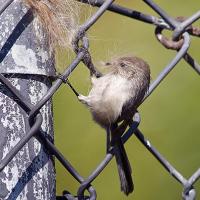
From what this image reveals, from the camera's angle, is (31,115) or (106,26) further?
(106,26)

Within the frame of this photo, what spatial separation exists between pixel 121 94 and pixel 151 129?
1026 mm

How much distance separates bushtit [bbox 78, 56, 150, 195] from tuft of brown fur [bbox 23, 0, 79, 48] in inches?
3.6

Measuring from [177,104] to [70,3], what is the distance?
1108mm

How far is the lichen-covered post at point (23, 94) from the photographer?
1171 millimetres

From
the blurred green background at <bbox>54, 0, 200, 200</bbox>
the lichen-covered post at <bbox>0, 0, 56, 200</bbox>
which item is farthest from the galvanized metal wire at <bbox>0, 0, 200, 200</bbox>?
the blurred green background at <bbox>54, 0, 200, 200</bbox>

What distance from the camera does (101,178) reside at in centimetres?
242

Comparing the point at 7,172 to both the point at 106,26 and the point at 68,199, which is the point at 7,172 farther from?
the point at 106,26

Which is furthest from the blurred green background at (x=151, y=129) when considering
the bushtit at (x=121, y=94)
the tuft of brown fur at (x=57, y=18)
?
the tuft of brown fur at (x=57, y=18)

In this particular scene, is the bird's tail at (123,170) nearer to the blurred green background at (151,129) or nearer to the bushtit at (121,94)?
the bushtit at (121,94)

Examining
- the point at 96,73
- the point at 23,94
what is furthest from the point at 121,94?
the point at 23,94

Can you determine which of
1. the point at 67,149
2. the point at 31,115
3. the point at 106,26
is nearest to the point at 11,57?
the point at 31,115

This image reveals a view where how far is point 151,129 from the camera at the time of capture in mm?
2348

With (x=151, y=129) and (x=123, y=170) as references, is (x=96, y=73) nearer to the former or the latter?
(x=123, y=170)

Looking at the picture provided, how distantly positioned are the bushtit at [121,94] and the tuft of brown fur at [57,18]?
3.6 inches
